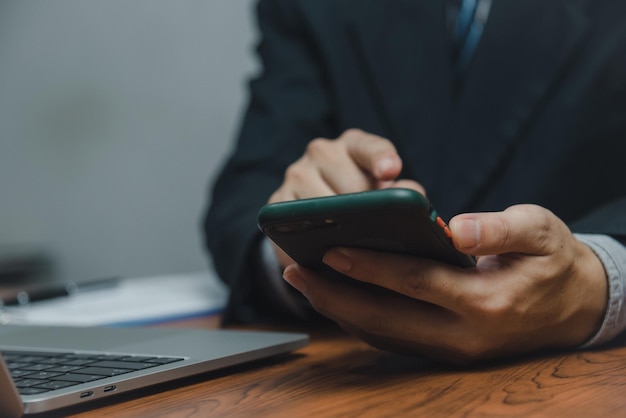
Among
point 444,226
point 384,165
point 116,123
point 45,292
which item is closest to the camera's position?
point 444,226

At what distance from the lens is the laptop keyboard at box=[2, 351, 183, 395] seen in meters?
0.39

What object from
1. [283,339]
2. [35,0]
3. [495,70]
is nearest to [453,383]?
[283,339]

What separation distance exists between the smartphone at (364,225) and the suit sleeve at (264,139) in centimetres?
35

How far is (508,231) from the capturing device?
38 centimetres

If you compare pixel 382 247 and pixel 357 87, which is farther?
pixel 357 87

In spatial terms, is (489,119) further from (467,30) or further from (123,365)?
(123,365)

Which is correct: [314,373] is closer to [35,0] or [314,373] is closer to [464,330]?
[464,330]

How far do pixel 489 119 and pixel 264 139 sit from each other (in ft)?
0.94

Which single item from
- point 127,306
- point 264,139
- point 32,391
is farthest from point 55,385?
point 264,139

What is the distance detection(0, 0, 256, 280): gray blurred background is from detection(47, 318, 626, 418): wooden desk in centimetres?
118

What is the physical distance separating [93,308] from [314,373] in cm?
48

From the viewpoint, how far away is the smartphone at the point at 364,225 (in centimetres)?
33

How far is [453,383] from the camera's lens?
0.40 m

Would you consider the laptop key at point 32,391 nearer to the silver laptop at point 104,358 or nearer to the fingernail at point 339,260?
the silver laptop at point 104,358
